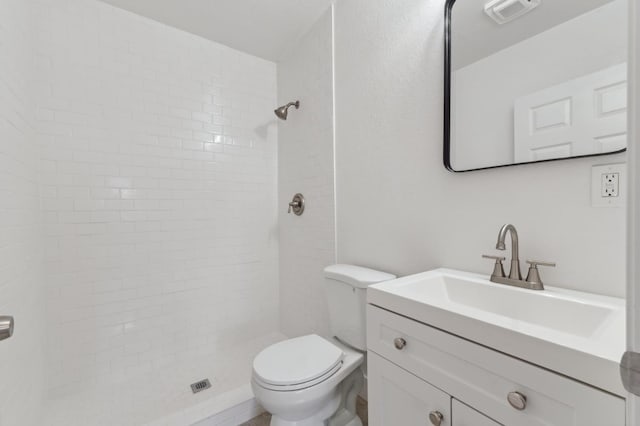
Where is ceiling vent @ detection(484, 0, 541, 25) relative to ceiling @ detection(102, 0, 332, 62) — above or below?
below

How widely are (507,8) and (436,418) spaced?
1365 millimetres

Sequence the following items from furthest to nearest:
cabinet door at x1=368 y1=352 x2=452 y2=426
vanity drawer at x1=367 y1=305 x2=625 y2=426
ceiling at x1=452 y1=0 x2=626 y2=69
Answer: ceiling at x1=452 y1=0 x2=626 y2=69 → cabinet door at x1=368 y1=352 x2=452 y2=426 → vanity drawer at x1=367 y1=305 x2=625 y2=426

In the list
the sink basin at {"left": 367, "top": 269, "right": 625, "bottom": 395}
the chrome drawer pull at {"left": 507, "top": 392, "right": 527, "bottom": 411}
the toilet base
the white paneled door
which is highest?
the white paneled door

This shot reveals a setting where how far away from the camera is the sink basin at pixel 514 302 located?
0.73 meters

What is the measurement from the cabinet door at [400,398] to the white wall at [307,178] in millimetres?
842

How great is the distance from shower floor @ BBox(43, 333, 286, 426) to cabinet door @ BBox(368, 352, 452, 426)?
2.92 feet

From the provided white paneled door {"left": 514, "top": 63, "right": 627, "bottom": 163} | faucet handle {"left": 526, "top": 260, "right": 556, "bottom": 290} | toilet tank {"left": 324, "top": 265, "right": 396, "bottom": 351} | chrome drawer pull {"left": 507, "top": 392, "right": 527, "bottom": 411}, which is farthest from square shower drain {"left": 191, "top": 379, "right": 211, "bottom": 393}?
white paneled door {"left": 514, "top": 63, "right": 627, "bottom": 163}

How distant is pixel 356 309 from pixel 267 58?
207 centimetres

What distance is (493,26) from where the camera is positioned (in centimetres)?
103

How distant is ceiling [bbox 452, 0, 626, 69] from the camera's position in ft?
2.84

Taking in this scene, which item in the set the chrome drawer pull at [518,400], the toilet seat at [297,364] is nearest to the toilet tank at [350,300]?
the toilet seat at [297,364]

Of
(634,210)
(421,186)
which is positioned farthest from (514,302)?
(634,210)

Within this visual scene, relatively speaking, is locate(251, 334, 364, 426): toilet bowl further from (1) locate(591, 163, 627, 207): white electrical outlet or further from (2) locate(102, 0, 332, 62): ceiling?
(2) locate(102, 0, 332, 62): ceiling

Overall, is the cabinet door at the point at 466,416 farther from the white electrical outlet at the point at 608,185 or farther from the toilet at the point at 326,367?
the white electrical outlet at the point at 608,185
